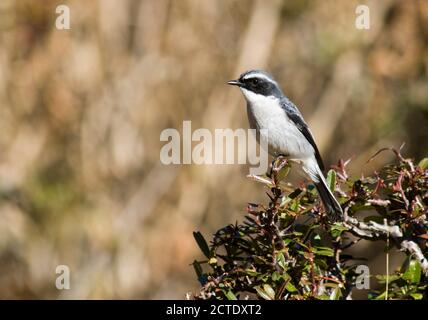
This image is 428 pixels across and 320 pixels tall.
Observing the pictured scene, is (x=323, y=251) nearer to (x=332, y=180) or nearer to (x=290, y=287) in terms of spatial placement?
(x=290, y=287)

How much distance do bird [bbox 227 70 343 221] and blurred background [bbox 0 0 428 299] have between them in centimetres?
177

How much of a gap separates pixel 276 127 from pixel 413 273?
Result: 2670 mm

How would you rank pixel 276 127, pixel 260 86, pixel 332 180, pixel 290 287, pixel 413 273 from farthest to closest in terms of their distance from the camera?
1. pixel 260 86
2. pixel 276 127
3. pixel 332 180
4. pixel 413 273
5. pixel 290 287

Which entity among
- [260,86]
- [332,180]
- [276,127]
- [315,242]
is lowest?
[315,242]

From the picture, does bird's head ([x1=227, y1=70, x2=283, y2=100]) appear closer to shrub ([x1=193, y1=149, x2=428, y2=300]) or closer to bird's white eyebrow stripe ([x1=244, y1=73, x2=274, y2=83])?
bird's white eyebrow stripe ([x1=244, y1=73, x2=274, y2=83])

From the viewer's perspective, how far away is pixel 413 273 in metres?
→ 2.84

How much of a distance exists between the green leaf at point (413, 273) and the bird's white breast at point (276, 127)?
252 cm

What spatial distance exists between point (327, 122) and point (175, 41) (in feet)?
6.53

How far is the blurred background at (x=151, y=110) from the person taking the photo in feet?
23.3

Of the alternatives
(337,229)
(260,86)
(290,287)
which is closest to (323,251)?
(337,229)

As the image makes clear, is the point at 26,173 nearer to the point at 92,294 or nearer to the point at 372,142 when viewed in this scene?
the point at 92,294

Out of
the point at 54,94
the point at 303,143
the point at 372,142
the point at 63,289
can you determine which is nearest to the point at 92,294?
the point at 63,289

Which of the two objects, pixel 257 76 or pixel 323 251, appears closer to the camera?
pixel 323 251

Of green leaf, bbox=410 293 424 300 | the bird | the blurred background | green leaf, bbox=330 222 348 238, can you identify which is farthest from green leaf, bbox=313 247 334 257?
the blurred background
